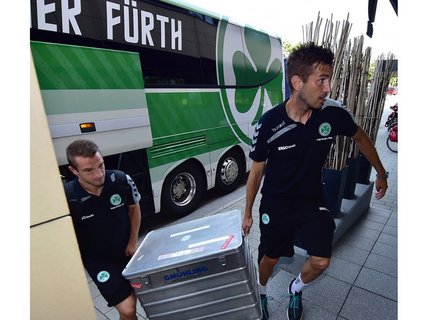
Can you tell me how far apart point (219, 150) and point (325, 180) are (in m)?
1.71

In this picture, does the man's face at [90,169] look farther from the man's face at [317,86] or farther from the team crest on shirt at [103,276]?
the man's face at [317,86]

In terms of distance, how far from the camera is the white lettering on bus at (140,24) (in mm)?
2314

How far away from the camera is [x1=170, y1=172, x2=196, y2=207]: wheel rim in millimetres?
3539

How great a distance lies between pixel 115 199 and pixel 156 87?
1636 millimetres

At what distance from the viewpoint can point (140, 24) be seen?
8.27 ft

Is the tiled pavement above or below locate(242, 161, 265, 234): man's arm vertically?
below

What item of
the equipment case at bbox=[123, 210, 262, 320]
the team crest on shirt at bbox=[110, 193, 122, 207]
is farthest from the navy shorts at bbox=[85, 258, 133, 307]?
the team crest on shirt at bbox=[110, 193, 122, 207]

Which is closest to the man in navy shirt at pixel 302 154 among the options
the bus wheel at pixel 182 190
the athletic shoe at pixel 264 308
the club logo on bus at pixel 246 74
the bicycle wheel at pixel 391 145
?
the athletic shoe at pixel 264 308

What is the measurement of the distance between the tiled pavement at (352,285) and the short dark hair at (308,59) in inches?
63.1

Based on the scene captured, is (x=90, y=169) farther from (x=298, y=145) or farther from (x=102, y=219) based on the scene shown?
(x=298, y=145)

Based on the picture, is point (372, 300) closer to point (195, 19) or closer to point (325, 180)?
point (325, 180)

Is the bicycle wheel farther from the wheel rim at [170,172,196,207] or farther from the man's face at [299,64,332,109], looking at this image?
the man's face at [299,64,332,109]

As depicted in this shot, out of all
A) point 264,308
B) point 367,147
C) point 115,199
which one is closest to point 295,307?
point 264,308

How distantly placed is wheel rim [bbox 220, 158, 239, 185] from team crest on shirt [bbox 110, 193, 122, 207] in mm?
2792
